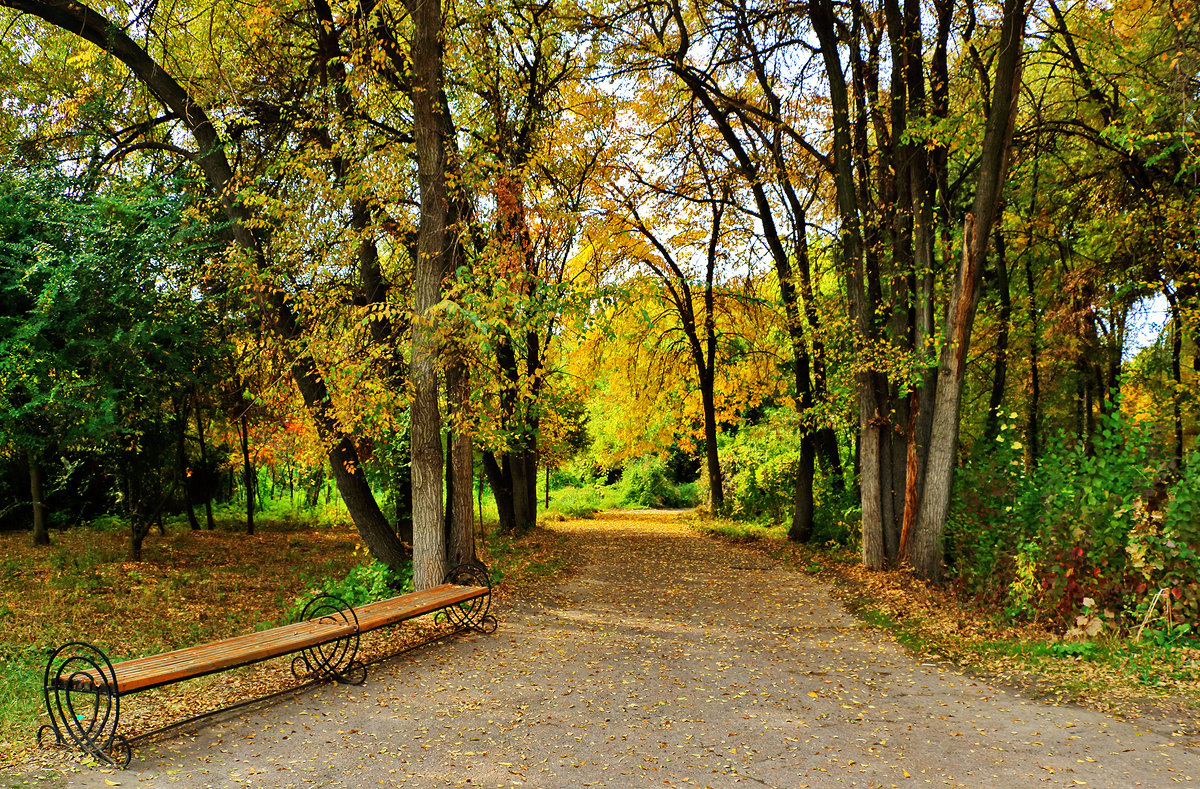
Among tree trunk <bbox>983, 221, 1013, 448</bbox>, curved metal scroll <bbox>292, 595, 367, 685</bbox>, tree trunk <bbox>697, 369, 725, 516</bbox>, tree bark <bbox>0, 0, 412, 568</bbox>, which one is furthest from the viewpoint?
tree trunk <bbox>697, 369, 725, 516</bbox>

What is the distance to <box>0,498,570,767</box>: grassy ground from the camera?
5.41 m

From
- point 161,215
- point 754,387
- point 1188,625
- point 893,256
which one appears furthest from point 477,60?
point 754,387

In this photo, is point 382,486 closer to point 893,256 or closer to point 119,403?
point 119,403

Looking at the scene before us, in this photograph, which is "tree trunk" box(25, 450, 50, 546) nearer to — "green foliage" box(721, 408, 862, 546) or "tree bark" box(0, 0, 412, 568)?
"tree bark" box(0, 0, 412, 568)

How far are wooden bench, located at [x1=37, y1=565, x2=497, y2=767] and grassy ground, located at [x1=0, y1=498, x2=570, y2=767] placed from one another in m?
0.21

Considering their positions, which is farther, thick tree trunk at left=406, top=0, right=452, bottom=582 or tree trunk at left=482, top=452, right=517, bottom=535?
tree trunk at left=482, top=452, right=517, bottom=535

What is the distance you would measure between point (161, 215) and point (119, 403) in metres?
2.81

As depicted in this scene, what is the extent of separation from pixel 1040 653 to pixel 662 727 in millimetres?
3730

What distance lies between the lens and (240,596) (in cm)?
1045

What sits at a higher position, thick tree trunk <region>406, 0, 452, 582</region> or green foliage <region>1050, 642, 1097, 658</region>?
thick tree trunk <region>406, 0, 452, 582</region>

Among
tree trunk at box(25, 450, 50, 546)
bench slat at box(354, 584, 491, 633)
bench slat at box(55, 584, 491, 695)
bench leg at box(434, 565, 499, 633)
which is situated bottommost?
bench leg at box(434, 565, 499, 633)

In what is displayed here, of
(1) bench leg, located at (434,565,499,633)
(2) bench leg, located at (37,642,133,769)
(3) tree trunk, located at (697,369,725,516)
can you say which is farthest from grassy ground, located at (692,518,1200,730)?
(3) tree trunk, located at (697,369,725,516)

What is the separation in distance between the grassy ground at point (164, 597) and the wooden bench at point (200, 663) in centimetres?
21

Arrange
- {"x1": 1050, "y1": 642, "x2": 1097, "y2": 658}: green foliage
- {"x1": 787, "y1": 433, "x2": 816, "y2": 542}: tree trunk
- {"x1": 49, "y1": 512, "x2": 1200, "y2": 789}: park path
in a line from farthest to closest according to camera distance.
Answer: {"x1": 787, "y1": 433, "x2": 816, "y2": 542}: tree trunk
{"x1": 1050, "y1": 642, "x2": 1097, "y2": 658}: green foliage
{"x1": 49, "y1": 512, "x2": 1200, "y2": 789}: park path
